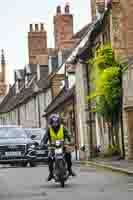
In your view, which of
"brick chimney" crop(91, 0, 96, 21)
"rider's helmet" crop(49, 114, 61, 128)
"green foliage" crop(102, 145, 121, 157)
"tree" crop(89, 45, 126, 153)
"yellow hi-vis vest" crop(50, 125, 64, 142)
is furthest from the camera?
"brick chimney" crop(91, 0, 96, 21)

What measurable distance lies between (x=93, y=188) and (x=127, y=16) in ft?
62.0

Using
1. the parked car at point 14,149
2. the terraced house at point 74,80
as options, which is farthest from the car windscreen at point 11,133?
the terraced house at point 74,80

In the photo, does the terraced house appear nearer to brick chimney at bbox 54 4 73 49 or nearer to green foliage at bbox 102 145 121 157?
brick chimney at bbox 54 4 73 49

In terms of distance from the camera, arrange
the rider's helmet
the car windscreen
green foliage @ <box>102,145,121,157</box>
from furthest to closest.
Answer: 1. green foliage @ <box>102,145,121,157</box>
2. the car windscreen
3. the rider's helmet

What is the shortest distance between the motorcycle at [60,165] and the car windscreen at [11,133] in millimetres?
13097

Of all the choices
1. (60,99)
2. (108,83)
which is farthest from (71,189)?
(60,99)

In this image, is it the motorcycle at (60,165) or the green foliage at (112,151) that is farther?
the green foliage at (112,151)

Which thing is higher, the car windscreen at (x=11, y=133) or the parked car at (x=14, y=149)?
the car windscreen at (x=11, y=133)

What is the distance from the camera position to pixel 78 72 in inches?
1752

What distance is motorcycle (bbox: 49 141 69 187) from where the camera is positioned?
1623cm

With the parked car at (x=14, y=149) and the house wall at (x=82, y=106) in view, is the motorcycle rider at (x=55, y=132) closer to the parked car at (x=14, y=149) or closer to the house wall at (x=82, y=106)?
the parked car at (x=14, y=149)

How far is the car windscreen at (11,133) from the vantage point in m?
29.8

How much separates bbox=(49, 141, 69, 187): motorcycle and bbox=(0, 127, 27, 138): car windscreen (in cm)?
1310

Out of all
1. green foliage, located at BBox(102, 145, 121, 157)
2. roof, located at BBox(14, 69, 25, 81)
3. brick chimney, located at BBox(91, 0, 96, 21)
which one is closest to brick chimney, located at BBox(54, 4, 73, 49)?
brick chimney, located at BBox(91, 0, 96, 21)
